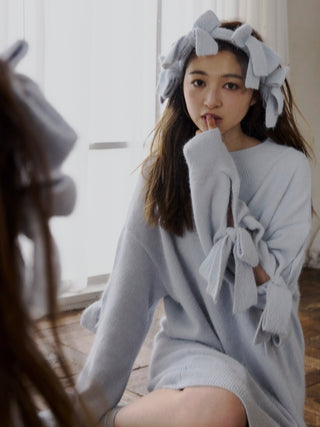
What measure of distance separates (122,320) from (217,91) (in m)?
0.60

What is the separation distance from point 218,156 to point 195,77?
21cm

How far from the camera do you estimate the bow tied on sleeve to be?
1.67m

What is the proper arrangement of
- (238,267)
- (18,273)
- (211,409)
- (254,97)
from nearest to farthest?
(18,273) → (211,409) → (238,267) → (254,97)

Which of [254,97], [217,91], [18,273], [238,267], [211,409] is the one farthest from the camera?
[254,97]

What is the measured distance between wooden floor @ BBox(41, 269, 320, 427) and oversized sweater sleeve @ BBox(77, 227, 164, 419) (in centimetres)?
9

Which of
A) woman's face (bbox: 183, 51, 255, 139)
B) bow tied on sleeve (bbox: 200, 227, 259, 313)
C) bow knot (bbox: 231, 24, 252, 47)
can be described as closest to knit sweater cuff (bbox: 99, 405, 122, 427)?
bow tied on sleeve (bbox: 200, 227, 259, 313)

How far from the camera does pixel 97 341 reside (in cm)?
184

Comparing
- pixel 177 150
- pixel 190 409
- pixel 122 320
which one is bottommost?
pixel 190 409

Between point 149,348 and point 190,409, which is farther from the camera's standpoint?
point 149,348

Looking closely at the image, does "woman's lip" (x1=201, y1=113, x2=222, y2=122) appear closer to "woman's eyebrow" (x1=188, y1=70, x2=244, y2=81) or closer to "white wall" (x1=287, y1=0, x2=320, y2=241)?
"woman's eyebrow" (x1=188, y1=70, x2=244, y2=81)

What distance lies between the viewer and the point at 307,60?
4086 millimetres

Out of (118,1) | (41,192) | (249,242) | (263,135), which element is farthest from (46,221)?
(118,1)

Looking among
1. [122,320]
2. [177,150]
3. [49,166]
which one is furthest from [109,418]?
[49,166]

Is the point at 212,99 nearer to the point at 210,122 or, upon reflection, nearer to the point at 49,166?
the point at 210,122
